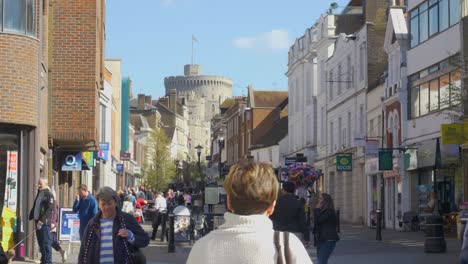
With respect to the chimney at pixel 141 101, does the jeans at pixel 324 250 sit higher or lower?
lower

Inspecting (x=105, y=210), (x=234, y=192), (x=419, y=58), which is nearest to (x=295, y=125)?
(x=419, y=58)

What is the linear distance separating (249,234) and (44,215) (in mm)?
14400

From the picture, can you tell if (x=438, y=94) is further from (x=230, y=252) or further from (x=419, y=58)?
(x=230, y=252)

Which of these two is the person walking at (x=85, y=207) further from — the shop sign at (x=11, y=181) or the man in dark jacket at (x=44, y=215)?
the shop sign at (x=11, y=181)

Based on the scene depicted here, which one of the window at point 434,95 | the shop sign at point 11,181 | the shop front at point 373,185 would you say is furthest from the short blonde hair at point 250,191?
the shop front at point 373,185

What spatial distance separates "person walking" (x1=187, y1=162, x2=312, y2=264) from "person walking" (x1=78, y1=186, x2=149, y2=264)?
16.3 feet

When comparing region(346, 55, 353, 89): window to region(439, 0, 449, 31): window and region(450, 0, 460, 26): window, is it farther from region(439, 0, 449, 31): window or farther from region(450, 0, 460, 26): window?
region(450, 0, 460, 26): window

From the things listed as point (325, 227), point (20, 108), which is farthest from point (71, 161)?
point (325, 227)

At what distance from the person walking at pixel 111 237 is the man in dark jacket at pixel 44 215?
876 centimetres

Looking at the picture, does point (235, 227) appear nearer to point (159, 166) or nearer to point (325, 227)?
point (325, 227)

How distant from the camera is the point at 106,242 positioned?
32.4 ft

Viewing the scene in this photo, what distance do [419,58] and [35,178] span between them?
22.7m

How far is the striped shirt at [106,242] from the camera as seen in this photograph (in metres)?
9.80

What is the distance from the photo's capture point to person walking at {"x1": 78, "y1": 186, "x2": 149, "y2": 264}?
Result: 32.1 feet
